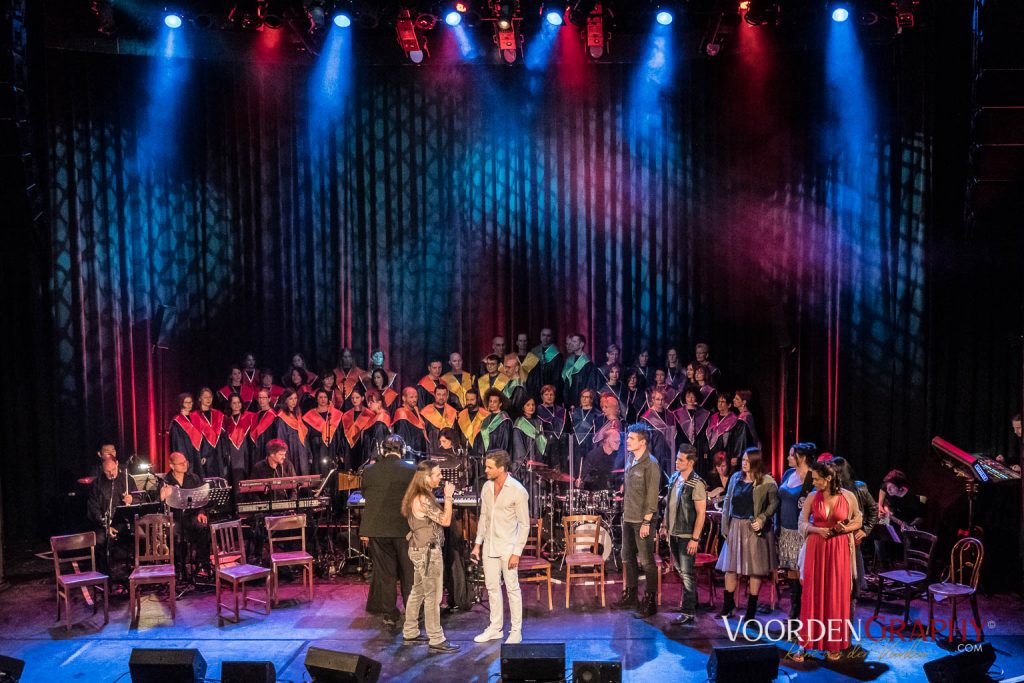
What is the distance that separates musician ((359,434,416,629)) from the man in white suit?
0.59 m

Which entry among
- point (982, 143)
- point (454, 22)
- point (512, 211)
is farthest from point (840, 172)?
point (454, 22)

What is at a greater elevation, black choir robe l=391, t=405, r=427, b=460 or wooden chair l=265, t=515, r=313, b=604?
black choir robe l=391, t=405, r=427, b=460

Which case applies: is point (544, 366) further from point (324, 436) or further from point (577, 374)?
point (324, 436)

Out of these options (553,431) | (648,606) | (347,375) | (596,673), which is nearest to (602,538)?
(648,606)

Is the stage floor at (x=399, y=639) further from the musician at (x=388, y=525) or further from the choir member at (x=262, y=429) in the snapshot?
the choir member at (x=262, y=429)

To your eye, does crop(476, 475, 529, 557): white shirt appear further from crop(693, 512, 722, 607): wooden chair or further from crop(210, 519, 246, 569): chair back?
crop(210, 519, 246, 569): chair back

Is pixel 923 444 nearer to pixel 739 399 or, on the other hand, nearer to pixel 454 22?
pixel 739 399

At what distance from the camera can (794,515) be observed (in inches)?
273

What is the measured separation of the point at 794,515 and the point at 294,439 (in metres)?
5.28

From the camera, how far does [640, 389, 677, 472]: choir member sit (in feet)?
33.3

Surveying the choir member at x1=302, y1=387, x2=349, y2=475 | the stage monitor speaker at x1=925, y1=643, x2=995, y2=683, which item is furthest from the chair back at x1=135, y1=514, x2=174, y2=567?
the stage monitor speaker at x1=925, y1=643, x2=995, y2=683

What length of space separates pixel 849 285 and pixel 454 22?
521 cm

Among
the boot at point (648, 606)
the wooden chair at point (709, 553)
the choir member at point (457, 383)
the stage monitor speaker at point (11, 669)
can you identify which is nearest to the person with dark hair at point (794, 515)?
the wooden chair at point (709, 553)

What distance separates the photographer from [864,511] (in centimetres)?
670
